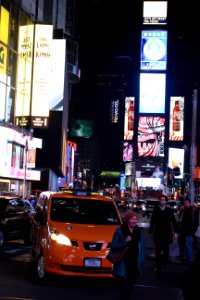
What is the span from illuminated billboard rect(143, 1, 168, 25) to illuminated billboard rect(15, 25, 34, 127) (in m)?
57.9

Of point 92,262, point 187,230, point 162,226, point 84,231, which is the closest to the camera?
point 92,262

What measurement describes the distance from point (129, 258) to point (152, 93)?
92476 millimetres

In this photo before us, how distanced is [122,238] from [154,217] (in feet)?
21.1

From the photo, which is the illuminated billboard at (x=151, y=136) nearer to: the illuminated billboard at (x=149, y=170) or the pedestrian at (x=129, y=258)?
the illuminated billboard at (x=149, y=170)

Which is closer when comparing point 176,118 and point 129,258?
point 129,258

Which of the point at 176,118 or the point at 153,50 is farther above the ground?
the point at 153,50

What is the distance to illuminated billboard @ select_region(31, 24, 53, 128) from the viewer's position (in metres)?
47.7

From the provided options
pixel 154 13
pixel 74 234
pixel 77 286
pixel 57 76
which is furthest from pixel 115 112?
pixel 77 286

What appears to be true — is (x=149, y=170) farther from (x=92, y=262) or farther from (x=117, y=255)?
(x=117, y=255)

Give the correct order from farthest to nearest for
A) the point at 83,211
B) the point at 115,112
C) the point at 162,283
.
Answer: the point at 115,112 → the point at 83,211 → the point at 162,283

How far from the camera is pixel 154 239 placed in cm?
1413

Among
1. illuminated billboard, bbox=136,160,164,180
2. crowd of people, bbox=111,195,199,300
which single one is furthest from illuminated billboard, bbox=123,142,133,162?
crowd of people, bbox=111,195,199,300

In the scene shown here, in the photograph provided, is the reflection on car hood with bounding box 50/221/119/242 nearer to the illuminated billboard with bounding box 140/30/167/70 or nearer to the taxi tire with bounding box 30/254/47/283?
the taxi tire with bounding box 30/254/47/283

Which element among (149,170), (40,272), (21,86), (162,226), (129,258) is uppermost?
(21,86)
